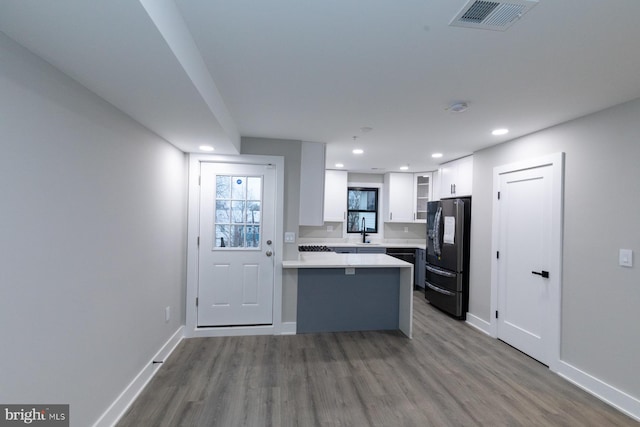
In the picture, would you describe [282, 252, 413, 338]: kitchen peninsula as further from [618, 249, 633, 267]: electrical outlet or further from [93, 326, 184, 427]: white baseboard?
[618, 249, 633, 267]: electrical outlet

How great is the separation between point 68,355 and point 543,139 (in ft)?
13.8

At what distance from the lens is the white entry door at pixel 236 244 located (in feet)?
11.4

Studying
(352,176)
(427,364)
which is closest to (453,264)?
(427,364)

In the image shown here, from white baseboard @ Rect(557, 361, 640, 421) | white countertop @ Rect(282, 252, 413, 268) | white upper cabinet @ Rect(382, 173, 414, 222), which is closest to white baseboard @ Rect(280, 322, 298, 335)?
white countertop @ Rect(282, 252, 413, 268)

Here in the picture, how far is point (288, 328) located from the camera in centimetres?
355

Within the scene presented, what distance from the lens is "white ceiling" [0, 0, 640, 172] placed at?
1.18 meters

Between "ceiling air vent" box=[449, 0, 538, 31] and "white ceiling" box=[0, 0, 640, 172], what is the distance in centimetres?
5

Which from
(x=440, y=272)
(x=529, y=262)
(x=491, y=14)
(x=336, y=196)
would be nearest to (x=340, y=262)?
(x=440, y=272)

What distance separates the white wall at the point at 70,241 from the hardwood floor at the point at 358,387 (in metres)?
0.53

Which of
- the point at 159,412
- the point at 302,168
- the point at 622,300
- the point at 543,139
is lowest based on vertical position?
the point at 159,412

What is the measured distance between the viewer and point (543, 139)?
2.98 meters

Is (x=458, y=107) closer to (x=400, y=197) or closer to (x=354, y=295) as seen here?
(x=354, y=295)

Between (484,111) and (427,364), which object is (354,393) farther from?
(484,111)

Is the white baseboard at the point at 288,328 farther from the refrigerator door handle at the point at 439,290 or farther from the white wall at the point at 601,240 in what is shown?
the white wall at the point at 601,240
